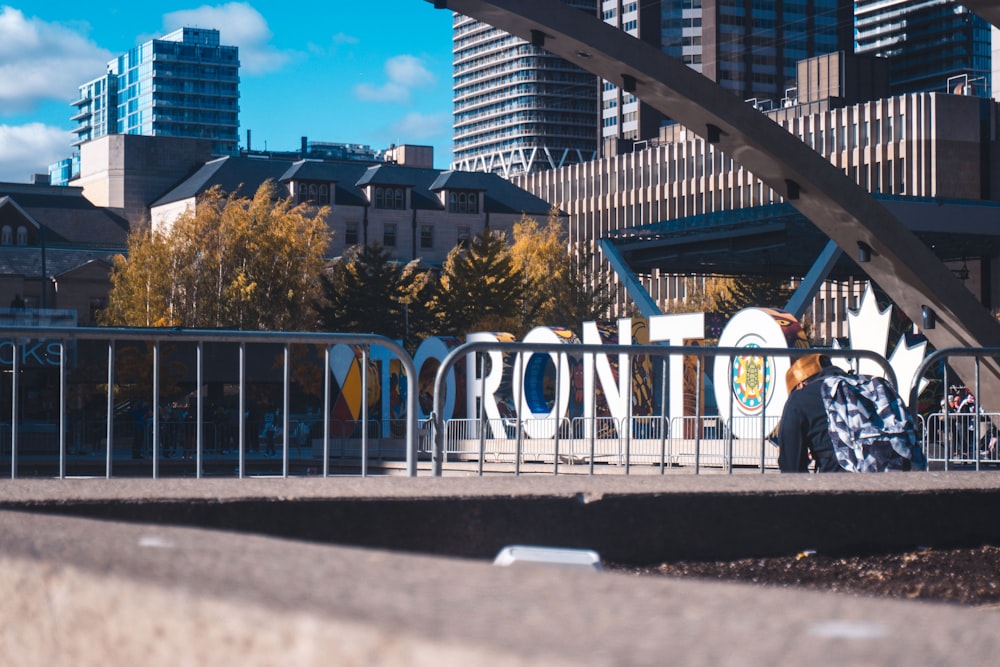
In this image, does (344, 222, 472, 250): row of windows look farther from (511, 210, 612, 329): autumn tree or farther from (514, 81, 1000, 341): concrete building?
(511, 210, 612, 329): autumn tree

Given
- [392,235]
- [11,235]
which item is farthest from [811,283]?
[11,235]

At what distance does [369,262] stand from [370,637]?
192 ft

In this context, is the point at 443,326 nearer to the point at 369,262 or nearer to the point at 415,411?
the point at 369,262

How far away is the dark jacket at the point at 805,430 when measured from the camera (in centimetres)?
752

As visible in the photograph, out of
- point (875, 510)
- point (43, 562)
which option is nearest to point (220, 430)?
point (875, 510)

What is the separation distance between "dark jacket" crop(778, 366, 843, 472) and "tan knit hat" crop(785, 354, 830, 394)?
0.43ft

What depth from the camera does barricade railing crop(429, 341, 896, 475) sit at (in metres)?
8.09

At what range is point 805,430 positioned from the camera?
7641 mm

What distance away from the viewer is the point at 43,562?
1.76 meters

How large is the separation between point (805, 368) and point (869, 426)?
0.80 metres

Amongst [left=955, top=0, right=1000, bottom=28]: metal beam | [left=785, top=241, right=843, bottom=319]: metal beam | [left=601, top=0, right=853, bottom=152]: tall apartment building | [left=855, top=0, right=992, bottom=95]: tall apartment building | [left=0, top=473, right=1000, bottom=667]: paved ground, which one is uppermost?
[left=855, top=0, right=992, bottom=95]: tall apartment building

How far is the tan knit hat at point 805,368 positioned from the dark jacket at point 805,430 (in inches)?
5.1

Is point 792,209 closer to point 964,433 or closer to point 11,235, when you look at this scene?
point 964,433

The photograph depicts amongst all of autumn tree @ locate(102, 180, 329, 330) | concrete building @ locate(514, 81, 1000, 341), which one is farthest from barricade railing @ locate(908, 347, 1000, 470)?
autumn tree @ locate(102, 180, 329, 330)
